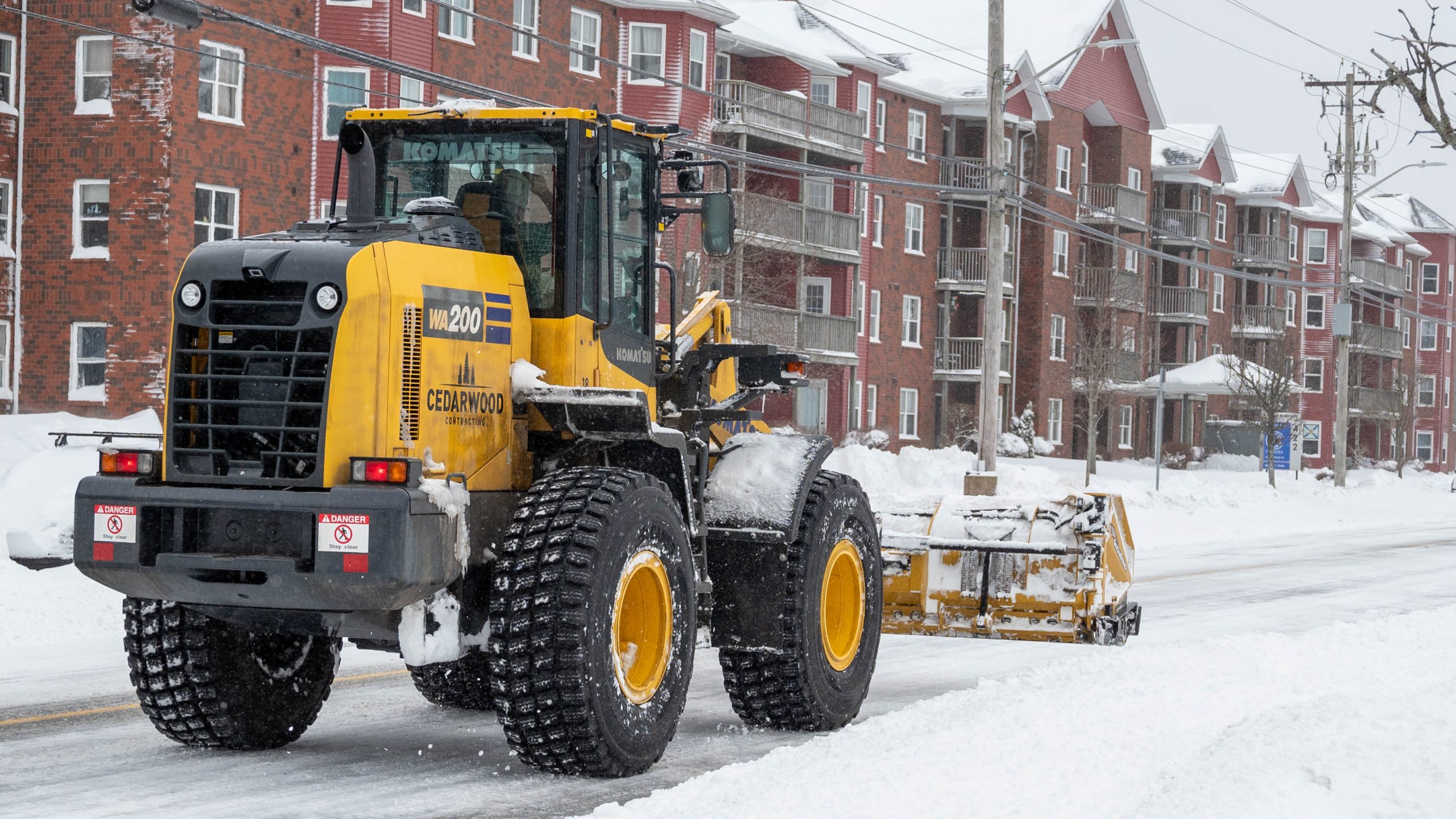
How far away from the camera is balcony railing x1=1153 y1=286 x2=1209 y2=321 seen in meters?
63.0

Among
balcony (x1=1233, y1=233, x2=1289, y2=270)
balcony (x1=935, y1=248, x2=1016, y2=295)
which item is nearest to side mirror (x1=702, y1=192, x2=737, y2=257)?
balcony (x1=935, y1=248, x2=1016, y2=295)

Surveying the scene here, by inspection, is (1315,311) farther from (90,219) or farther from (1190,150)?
(90,219)

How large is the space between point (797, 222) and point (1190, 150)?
27.2 m

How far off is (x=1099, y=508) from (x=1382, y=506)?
Result: 3320 centimetres

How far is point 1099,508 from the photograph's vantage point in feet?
38.7

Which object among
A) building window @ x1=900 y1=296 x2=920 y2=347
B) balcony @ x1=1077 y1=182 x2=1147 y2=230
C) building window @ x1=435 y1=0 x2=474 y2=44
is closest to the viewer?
building window @ x1=435 y1=0 x2=474 y2=44

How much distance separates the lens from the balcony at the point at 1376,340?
7362 cm

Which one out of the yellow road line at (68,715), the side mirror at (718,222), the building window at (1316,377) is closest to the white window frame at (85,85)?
the yellow road line at (68,715)

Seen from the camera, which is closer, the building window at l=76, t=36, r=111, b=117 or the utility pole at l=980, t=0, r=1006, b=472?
the utility pole at l=980, t=0, r=1006, b=472

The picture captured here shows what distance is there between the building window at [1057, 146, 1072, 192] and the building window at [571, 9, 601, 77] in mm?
22266

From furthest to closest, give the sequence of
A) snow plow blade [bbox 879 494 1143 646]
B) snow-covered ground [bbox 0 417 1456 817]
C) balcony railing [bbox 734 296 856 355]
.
Answer: 1. balcony railing [bbox 734 296 856 355]
2. snow plow blade [bbox 879 494 1143 646]
3. snow-covered ground [bbox 0 417 1456 817]

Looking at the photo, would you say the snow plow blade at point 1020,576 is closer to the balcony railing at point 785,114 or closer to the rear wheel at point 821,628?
the rear wheel at point 821,628

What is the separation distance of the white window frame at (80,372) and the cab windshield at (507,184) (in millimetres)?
23685

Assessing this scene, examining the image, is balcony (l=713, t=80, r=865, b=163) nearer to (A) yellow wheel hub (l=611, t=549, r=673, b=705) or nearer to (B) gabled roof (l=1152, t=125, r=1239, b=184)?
(B) gabled roof (l=1152, t=125, r=1239, b=184)
